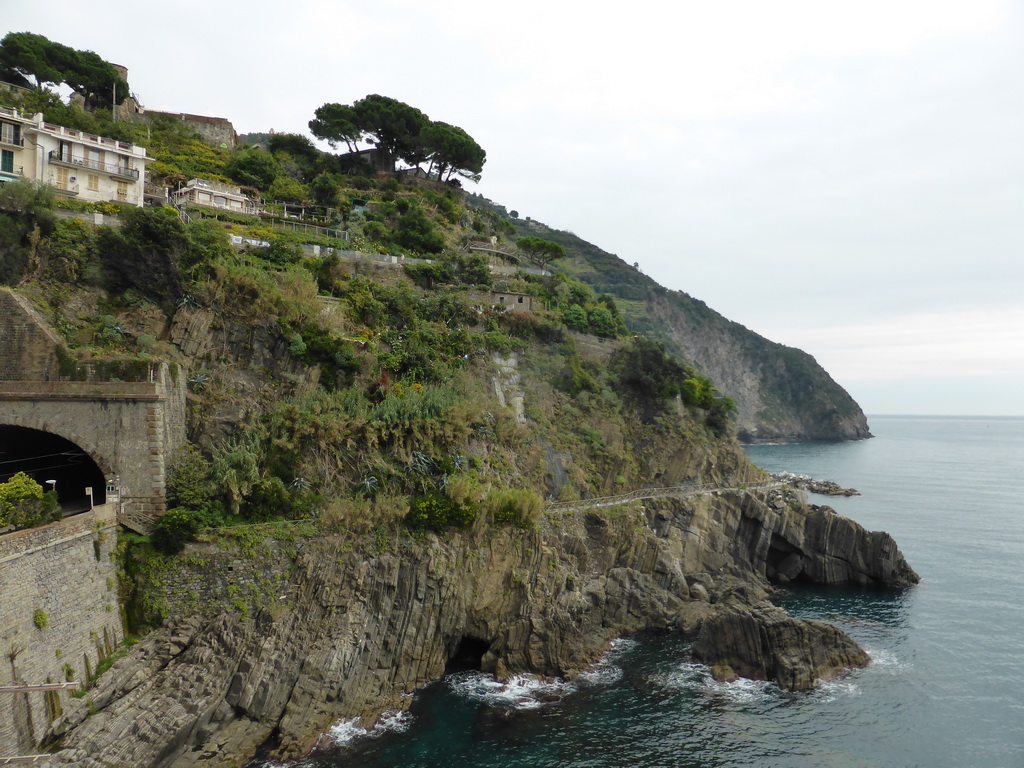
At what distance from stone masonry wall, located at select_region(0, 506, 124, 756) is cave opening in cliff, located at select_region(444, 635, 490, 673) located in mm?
14734

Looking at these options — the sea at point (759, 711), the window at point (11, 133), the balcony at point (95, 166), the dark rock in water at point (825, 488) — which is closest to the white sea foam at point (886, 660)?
the sea at point (759, 711)

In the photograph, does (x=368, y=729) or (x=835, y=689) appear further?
(x=835, y=689)

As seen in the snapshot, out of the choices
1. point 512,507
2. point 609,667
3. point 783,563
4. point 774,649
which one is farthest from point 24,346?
point 783,563

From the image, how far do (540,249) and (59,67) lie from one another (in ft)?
171

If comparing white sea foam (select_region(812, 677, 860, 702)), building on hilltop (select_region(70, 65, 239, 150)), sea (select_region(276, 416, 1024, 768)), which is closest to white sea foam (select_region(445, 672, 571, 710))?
sea (select_region(276, 416, 1024, 768))

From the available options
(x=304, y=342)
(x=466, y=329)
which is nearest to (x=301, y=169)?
(x=466, y=329)

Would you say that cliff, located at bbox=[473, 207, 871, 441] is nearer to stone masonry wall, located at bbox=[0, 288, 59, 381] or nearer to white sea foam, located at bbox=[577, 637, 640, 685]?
white sea foam, located at bbox=[577, 637, 640, 685]

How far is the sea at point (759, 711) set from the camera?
2412 cm

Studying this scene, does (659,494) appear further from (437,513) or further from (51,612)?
(51,612)

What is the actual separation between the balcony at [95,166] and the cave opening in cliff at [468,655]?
39.2 meters

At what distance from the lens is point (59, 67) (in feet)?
203

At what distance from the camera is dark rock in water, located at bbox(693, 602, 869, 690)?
1163 inches

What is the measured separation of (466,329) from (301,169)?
36598 millimetres

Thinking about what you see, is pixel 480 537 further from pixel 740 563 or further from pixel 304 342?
pixel 740 563
